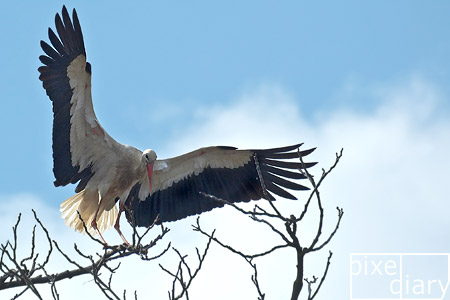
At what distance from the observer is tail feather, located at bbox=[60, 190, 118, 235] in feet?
23.5

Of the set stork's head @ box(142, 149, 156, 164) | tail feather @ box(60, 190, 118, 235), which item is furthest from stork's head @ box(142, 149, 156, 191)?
tail feather @ box(60, 190, 118, 235)

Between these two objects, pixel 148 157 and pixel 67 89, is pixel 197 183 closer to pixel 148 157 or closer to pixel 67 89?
pixel 148 157

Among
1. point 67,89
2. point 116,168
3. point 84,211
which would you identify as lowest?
point 84,211

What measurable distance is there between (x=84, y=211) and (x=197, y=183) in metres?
1.22

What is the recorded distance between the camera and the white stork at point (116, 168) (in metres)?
6.81

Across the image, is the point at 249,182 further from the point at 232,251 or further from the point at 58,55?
the point at 232,251

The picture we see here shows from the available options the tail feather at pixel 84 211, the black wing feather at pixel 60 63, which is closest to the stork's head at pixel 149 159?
the tail feather at pixel 84 211

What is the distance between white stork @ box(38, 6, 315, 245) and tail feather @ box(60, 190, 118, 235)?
1 centimetres

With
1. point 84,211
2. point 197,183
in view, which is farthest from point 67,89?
point 197,183

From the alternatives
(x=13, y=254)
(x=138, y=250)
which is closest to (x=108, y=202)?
(x=138, y=250)

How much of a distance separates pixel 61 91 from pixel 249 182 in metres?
2.11

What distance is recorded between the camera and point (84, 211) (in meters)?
7.18

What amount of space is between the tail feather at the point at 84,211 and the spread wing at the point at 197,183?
1.00ft

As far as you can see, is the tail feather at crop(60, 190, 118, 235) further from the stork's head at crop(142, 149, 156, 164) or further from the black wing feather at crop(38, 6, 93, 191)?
the black wing feather at crop(38, 6, 93, 191)
